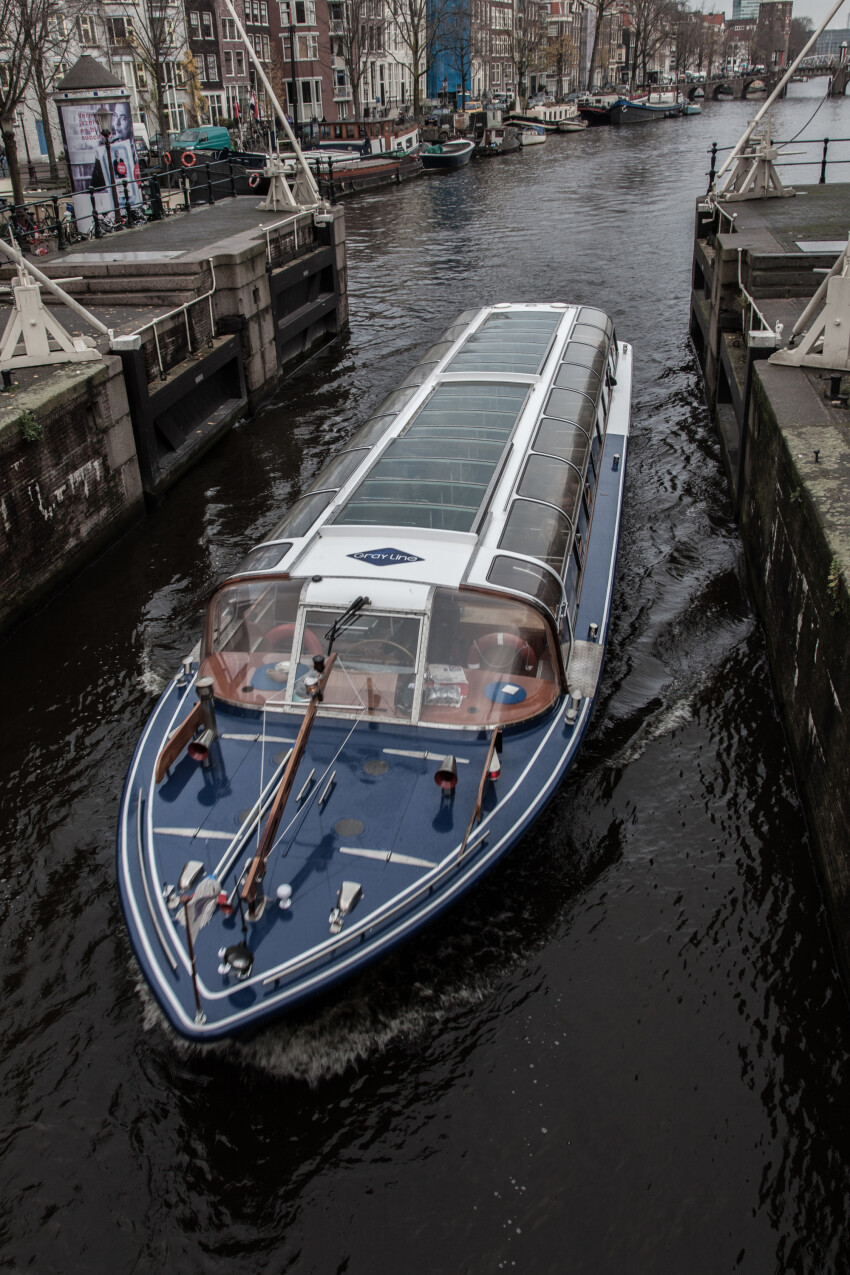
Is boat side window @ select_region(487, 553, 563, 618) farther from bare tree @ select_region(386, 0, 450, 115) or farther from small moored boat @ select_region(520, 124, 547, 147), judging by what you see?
bare tree @ select_region(386, 0, 450, 115)

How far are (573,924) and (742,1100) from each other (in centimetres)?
204

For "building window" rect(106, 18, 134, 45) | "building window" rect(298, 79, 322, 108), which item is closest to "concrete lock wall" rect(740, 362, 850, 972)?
"building window" rect(106, 18, 134, 45)

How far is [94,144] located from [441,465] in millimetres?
22746

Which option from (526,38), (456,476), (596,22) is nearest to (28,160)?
(456,476)

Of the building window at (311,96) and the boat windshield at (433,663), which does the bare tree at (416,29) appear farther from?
the boat windshield at (433,663)

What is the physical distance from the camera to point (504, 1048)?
25.9 feet

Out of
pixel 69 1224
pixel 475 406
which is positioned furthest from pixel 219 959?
pixel 475 406

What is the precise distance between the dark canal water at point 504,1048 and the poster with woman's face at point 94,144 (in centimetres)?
2066

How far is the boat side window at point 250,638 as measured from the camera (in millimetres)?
9672

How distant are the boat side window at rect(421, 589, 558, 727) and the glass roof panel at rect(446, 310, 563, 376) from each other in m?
6.62

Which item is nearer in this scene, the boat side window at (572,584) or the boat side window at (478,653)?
the boat side window at (478,653)

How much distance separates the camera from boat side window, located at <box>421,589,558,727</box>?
9.23 m

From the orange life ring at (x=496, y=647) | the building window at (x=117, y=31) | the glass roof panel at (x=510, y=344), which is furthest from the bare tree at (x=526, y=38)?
the orange life ring at (x=496, y=647)

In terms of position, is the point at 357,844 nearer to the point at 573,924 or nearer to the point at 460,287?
the point at 573,924
